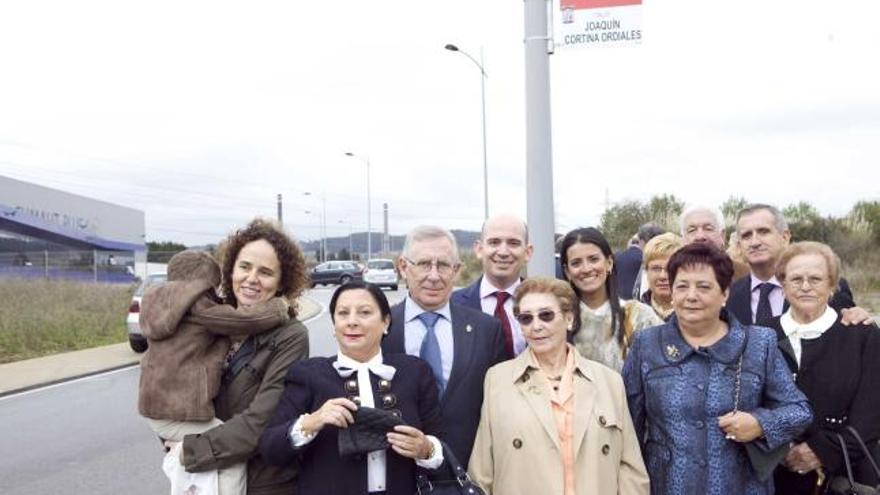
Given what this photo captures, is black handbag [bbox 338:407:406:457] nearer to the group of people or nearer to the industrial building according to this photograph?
the group of people

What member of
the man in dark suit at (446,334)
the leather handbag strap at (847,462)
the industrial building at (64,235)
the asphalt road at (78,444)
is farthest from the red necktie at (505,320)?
the industrial building at (64,235)

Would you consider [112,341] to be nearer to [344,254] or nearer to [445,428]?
Result: [445,428]

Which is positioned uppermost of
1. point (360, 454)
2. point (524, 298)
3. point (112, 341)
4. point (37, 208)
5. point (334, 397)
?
point (37, 208)

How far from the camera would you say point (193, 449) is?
2.75 metres

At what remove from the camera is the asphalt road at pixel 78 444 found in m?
6.66

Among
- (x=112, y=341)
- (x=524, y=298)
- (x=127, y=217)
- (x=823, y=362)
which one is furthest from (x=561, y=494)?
(x=127, y=217)

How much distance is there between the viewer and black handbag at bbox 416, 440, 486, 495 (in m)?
2.68

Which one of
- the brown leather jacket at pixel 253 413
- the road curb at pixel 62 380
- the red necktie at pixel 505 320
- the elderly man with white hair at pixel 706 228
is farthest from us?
the road curb at pixel 62 380

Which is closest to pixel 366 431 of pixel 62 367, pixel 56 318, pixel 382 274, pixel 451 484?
pixel 451 484

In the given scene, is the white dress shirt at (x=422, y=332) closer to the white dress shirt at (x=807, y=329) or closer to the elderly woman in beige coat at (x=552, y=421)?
the elderly woman in beige coat at (x=552, y=421)

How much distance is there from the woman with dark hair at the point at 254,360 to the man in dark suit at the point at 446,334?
456 millimetres

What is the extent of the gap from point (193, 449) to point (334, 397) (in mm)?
545

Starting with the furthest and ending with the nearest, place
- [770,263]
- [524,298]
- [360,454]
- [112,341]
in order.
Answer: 1. [112,341]
2. [770,263]
3. [524,298]
4. [360,454]

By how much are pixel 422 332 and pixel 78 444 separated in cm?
643
